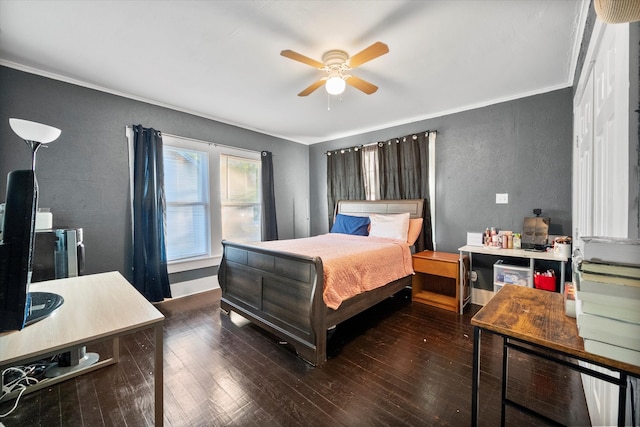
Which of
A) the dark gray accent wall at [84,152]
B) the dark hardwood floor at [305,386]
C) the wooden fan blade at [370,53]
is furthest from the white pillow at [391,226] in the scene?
→ the dark gray accent wall at [84,152]

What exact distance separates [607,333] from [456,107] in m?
3.24

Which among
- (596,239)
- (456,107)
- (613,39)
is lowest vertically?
(596,239)

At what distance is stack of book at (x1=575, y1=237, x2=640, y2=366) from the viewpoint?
71cm

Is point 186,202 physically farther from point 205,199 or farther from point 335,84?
point 335,84

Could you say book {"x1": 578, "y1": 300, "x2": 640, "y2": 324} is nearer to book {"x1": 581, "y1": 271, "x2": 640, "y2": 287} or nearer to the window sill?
book {"x1": 581, "y1": 271, "x2": 640, "y2": 287}

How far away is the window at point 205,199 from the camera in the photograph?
3.46 metres

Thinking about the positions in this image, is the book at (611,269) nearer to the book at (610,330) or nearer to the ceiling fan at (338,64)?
the book at (610,330)

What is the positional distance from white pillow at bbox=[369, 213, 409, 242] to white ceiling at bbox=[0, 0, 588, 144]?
1470mm

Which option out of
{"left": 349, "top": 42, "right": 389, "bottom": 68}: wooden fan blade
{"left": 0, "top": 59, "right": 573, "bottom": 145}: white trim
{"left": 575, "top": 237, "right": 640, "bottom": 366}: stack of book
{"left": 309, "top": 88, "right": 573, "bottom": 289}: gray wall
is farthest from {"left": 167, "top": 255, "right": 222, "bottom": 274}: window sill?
{"left": 575, "top": 237, "right": 640, "bottom": 366}: stack of book

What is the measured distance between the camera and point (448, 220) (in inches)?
139

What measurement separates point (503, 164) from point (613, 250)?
275 cm

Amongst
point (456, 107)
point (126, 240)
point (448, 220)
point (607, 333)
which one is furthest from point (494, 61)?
point (126, 240)

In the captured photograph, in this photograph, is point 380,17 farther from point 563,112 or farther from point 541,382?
point 541,382

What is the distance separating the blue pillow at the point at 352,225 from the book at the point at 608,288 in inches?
117
